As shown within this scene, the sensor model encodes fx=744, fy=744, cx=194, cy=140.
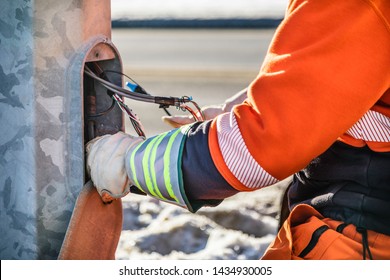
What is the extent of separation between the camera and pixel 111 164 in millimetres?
1857

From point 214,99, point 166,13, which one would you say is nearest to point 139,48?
point 166,13

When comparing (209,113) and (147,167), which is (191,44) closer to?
(209,113)

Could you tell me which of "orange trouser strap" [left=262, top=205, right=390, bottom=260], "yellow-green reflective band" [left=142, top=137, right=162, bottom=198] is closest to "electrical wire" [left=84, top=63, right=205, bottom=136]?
"yellow-green reflective band" [left=142, top=137, right=162, bottom=198]

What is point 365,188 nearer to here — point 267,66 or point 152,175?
point 267,66

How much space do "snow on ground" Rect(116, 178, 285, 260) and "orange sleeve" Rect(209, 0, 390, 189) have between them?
1471 mm

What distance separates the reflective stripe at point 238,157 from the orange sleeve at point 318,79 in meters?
0.02

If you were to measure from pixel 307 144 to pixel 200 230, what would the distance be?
1719mm

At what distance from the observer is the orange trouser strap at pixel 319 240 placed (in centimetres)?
177

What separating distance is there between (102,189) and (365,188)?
65 centimetres

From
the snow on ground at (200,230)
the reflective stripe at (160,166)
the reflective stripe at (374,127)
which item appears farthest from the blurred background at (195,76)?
the reflective stripe at (374,127)

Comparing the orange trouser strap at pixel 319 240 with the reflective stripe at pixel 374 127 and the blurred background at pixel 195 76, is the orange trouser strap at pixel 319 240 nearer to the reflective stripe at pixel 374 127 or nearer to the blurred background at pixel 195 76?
the reflective stripe at pixel 374 127

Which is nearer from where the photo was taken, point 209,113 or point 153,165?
point 153,165

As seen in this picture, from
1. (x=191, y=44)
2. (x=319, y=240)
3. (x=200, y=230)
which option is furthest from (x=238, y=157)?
(x=191, y=44)
